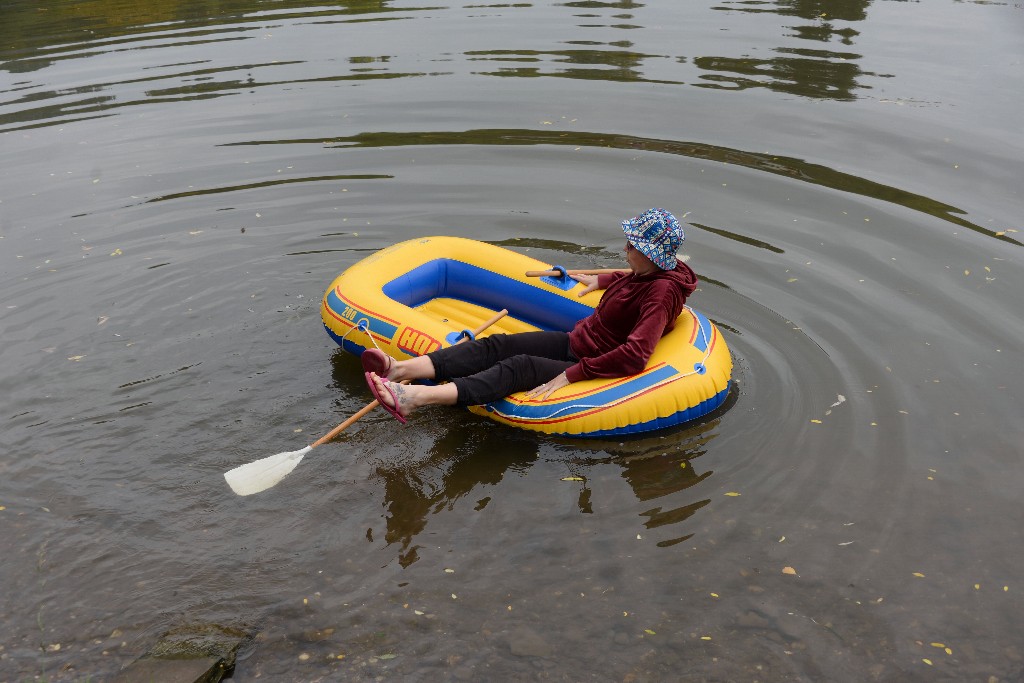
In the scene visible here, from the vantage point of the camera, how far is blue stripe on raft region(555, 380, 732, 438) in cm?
566

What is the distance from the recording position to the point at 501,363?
19.1 feet

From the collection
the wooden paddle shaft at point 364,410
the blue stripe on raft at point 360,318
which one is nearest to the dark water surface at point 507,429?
the wooden paddle shaft at point 364,410

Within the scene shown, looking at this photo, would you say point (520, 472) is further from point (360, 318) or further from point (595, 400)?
point (360, 318)

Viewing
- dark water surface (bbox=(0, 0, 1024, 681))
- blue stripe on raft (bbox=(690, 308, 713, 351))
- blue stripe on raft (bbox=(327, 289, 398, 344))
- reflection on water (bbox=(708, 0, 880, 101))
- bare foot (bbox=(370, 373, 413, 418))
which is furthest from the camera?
reflection on water (bbox=(708, 0, 880, 101))

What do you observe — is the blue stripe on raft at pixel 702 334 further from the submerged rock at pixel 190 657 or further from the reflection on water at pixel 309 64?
the reflection on water at pixel 309 64

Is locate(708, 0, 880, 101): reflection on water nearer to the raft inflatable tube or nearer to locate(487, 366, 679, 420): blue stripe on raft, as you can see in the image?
the raft inflatable tube

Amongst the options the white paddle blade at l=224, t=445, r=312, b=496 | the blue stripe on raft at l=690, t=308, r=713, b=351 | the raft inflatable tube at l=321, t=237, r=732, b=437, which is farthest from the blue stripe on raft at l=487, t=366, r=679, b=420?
the white paddle blade at l=224, t=445, r=312, b=496

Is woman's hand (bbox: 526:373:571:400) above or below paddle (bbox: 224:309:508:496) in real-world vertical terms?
above

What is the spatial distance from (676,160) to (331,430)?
5.37 metres

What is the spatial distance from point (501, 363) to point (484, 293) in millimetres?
1265

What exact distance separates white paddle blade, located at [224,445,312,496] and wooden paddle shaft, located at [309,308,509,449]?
13 centimetres

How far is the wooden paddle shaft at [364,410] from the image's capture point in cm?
539

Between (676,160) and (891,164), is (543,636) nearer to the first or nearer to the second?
(676,160)

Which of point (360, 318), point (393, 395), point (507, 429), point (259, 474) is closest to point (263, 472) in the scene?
point (259, 474)
